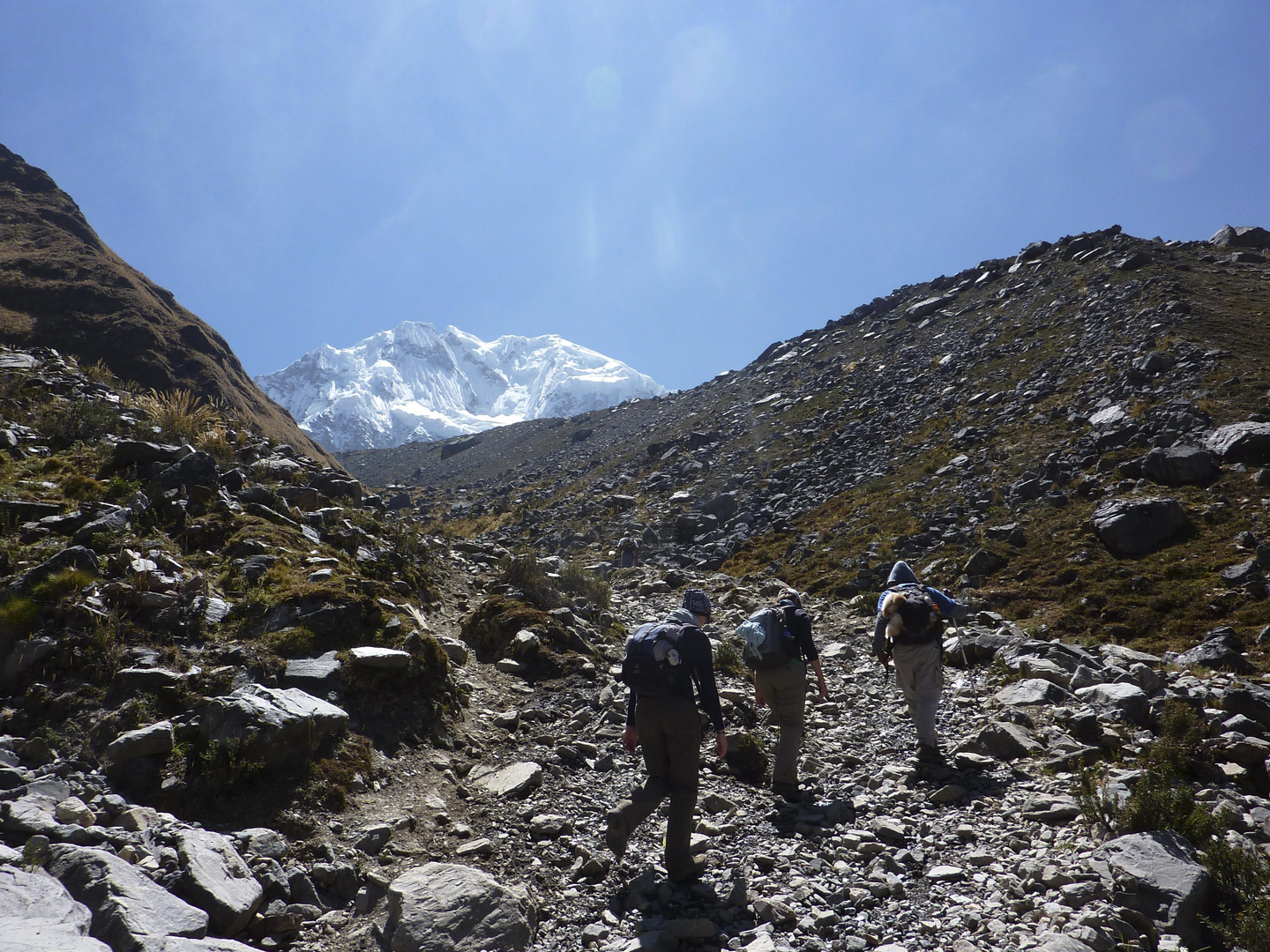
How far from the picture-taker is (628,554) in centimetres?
2086

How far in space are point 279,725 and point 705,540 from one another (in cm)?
1812

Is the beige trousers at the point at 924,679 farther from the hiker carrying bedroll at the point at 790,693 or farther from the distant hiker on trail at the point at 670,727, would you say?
the distant hiker on trail at the point at 670,727

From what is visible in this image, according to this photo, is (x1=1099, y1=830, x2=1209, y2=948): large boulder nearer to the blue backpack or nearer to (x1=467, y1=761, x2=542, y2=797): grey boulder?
the blue backpack

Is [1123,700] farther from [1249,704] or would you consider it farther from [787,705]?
[787,705]

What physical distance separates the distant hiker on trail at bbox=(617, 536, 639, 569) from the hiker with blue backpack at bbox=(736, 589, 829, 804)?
45.5 feet

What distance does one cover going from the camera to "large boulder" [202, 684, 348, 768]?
5.23 m

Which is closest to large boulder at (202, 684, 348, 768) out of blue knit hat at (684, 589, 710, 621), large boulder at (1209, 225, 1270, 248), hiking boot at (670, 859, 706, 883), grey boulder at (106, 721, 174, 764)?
grey boulder at (106, 721, 174, 764)

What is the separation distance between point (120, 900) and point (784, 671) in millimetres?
5526

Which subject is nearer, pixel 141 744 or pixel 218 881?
pixel 218 881

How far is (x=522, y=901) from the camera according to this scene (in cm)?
433

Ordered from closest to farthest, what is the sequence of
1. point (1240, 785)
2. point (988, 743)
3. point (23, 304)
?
point (1240, 785) → point (988, 743) → point (23, 304)

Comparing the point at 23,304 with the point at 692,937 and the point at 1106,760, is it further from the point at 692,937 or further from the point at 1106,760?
the point at 1106,760

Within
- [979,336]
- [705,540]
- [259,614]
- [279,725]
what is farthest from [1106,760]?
[979,336]

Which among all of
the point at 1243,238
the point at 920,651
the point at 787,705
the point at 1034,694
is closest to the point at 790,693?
the point at 787,705
